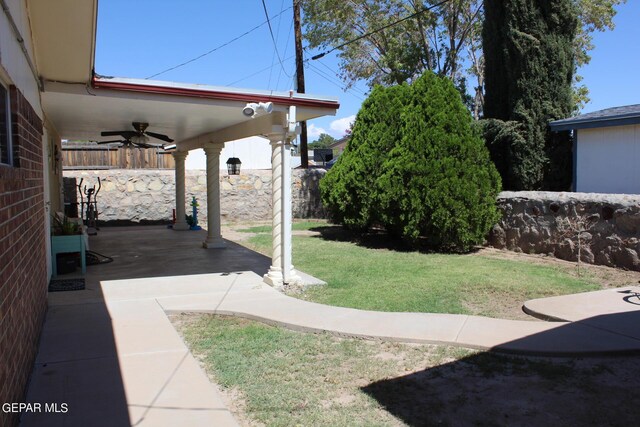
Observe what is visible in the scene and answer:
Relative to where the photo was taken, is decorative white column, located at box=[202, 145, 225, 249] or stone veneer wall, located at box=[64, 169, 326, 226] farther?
stone veneer wall, located at box=[64, 169, 326, 226]

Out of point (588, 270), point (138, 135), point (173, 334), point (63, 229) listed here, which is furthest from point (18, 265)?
point (588, 270)

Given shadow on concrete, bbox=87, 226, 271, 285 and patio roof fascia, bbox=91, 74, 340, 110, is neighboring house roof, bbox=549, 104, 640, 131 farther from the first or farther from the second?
shadow on concrete, bbox=87, 226, 271, 285

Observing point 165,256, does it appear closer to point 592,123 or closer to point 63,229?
point 63,229

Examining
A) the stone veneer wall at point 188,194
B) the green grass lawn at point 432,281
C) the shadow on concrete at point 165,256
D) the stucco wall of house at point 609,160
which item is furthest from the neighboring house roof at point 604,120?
the stone veneer wall at point 188,194

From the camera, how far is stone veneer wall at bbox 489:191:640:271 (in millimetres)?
8078

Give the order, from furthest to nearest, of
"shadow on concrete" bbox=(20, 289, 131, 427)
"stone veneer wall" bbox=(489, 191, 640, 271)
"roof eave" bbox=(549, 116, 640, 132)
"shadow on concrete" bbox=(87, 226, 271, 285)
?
"roof eave" bbox=(549, 116, 640, 132) < "shadow on concrete" bbox=(87, 226, 271, 285) < "stone veneer wall" bbox=(489, 191, 640, 271) < "shadow on concrete" bbox=(20, 289, 131, 427)

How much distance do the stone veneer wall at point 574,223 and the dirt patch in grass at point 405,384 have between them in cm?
430

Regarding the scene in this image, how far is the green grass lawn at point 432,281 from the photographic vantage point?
6.32 meters

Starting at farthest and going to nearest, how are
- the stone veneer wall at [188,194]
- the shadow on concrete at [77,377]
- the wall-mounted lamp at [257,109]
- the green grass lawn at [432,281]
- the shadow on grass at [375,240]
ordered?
1. the stone veneer wall at [188,194]
2. the shadow on grass at [375,240]
3. the wall-mounted lamp at [257,109]
4. the green grass lawn at [432,281]
5. the shadow on concrete at [77,377]

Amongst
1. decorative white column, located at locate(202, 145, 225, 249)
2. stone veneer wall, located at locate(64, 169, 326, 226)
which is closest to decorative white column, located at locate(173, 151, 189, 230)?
stone veneer wall, located at locate(64, 169, 326, 226)

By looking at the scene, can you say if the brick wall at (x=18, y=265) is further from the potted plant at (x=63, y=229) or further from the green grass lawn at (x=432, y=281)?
the potted plant at (x=63, y=229)

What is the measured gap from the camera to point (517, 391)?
379 centimetres

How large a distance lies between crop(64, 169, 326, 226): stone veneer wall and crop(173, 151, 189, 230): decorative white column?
180 cm

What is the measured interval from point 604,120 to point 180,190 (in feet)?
35.4
